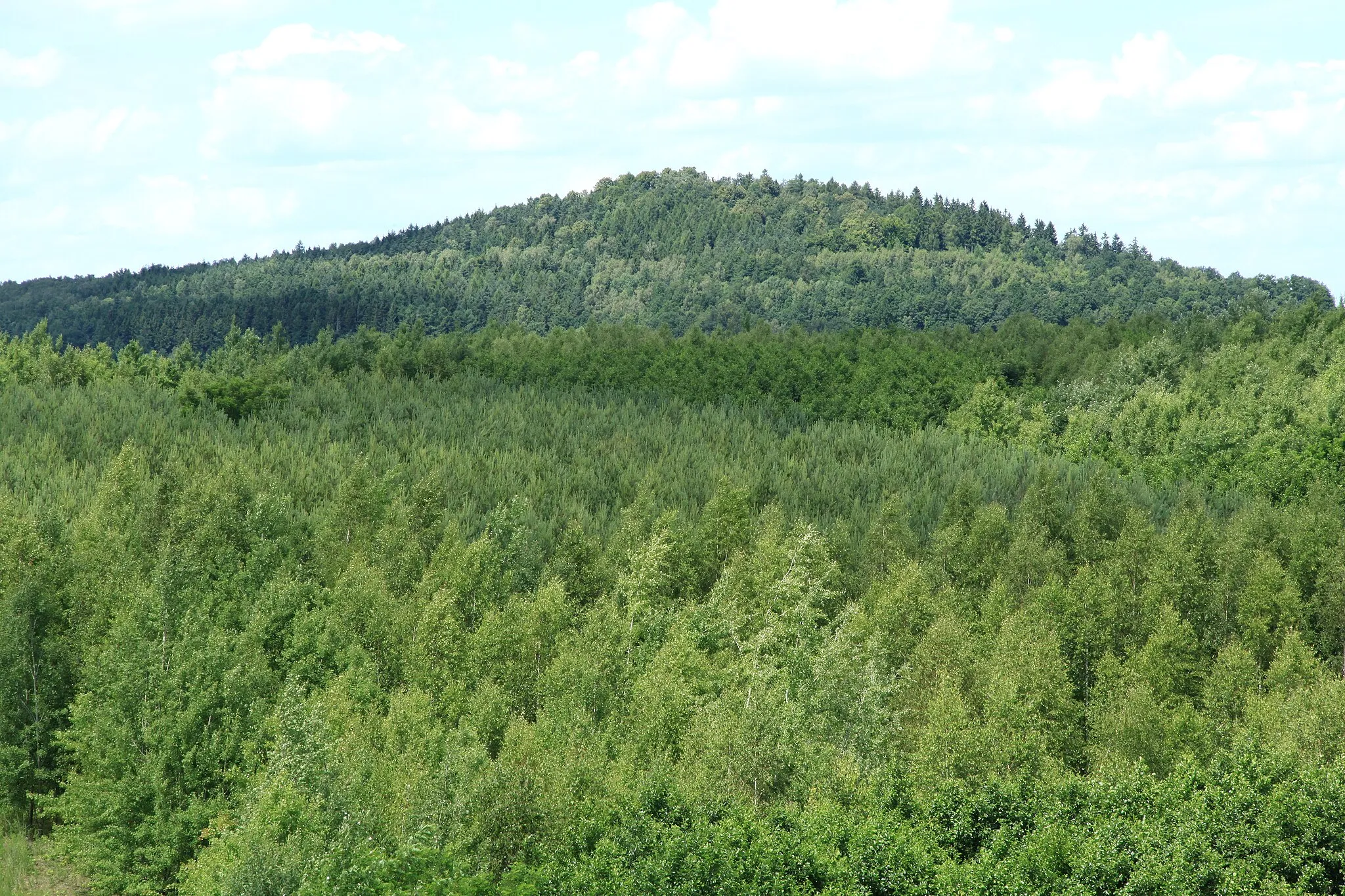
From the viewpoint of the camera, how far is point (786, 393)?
600 feet

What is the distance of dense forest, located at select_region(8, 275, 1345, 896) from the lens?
4716cm

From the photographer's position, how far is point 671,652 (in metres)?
71.0

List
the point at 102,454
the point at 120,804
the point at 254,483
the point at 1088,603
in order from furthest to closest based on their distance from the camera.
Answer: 1. the point at 102,454
2. the point at 254,483
3. the point at 1088,603
4. the point at 120,804

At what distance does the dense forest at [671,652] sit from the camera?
155 ft

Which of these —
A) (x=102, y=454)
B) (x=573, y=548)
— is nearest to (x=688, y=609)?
(x=573, y=548)

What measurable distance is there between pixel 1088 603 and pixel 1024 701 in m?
19.3

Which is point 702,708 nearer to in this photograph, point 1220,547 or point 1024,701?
point 1024,701

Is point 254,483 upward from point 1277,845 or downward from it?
upward

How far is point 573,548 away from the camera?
9694 centimetres

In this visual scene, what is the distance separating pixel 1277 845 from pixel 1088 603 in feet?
123

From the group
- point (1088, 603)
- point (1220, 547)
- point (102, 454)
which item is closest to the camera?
point (1088, 603)

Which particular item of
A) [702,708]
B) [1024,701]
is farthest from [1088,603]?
[702,708]

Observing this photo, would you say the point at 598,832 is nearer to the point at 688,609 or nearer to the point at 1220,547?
the point at 688,609

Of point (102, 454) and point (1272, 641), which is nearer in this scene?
point (1272, 641)
